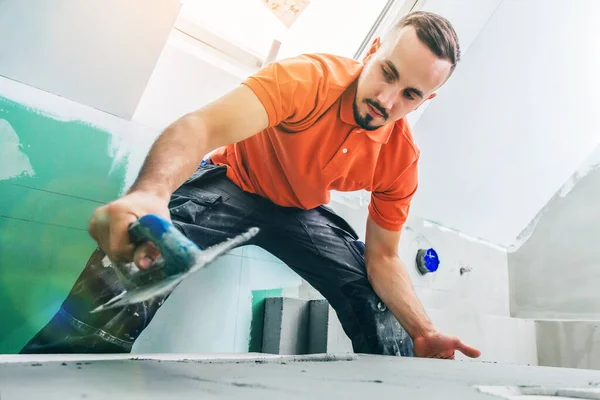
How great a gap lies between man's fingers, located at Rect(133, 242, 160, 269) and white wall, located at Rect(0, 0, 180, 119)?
88cm

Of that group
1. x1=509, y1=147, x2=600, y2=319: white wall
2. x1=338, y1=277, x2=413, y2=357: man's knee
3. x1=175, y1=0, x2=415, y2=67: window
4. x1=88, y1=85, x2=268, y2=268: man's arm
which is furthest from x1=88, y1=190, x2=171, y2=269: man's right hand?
x1=509, y1=147, x2=600, y2=319: white wall

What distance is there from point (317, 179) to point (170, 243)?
0.71 metres

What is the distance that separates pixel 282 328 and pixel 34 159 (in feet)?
2.83

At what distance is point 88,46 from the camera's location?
110cm

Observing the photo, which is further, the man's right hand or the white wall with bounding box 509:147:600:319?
the white wall with bounding box 509:147:600:319

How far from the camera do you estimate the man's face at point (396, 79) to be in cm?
99

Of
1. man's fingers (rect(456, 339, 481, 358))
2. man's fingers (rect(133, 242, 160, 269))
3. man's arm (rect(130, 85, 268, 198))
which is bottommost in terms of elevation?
man's fingers (rect(456, 339, 481, 358))

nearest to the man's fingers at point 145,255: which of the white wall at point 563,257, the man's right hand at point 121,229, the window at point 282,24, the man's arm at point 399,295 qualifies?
the man's right hand at point 121,229

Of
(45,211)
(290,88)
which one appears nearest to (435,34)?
(290,88)

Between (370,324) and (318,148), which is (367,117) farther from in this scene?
(370,324)

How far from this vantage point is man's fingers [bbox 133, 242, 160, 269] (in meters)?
0.46

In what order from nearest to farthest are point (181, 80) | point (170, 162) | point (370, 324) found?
point (170, 162) → point (370, 324) → point (181, 80)

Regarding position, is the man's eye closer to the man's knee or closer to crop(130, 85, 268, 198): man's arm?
crop(130, 85, 268, 198): man's arm

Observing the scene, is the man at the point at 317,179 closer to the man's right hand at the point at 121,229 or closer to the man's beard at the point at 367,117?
the man's beard at the point at 367,117
